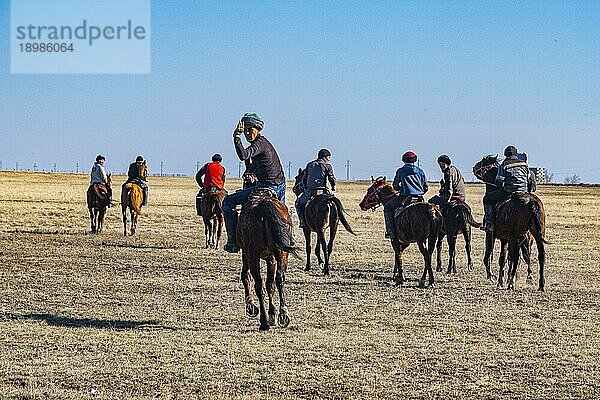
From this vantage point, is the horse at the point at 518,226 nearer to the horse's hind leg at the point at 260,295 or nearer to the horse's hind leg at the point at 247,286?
the horse's hind leg at the point at 247,286

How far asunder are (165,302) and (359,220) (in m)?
25.3

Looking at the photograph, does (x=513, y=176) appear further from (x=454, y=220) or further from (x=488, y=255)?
(x=454, y=220)

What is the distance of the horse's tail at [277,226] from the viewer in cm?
1205

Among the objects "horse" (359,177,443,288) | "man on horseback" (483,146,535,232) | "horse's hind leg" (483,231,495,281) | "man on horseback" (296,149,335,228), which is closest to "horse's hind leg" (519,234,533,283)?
"horse's hind leg" (483,231,495,281)

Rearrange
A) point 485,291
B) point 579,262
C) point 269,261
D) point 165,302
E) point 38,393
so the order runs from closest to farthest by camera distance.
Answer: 1. point 38,393
2. point 269,261
3. point 165,302
4. point 485,291
5. point 579,262

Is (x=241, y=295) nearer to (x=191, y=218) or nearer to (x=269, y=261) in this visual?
(x=269, y=261)

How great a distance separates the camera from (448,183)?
63.4 feet

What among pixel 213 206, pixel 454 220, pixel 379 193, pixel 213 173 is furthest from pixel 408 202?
pixel 213 173

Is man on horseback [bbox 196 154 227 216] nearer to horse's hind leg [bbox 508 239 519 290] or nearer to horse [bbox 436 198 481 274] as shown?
horse [bbox 436 198 481 274]

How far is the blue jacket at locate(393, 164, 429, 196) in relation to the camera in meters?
17.6

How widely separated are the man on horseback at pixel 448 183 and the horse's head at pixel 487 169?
0.47 meters

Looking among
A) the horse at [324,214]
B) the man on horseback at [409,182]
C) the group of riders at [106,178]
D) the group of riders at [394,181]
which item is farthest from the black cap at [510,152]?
the group of riders at [106,178]

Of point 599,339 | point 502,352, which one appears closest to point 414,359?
point 502,352

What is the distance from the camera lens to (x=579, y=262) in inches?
896
